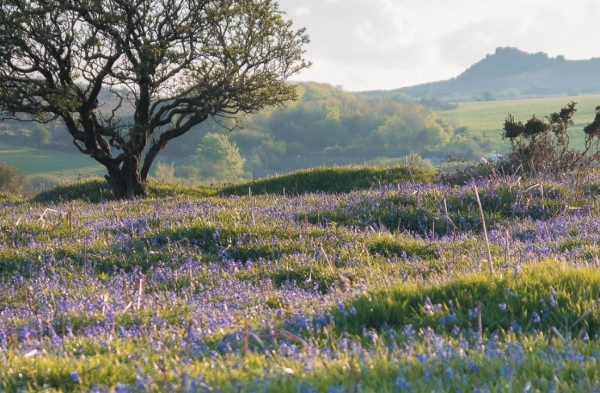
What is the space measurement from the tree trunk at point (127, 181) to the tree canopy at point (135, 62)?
4 cm

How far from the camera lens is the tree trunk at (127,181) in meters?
20.6

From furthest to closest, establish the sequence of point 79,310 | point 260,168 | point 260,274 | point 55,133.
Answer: point 260,168
point 55,133
point 260,274
point 79,310

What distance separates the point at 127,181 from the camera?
818 inches

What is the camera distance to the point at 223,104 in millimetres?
20297

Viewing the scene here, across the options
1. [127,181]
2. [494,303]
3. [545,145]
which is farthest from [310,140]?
[494,303]

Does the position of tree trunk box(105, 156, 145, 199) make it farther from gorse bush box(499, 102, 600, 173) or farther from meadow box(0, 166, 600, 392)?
gorse bush box(499, 102, 600, 173)

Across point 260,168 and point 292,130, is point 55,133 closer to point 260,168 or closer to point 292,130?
point 260,168

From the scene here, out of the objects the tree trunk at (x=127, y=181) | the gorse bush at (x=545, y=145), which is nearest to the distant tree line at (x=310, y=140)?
the tree trunk at (x=127, y=181)

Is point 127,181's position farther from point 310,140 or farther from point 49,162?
point 310,140

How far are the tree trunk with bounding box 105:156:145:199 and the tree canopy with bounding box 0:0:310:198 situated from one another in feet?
0.12

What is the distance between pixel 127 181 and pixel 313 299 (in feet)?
54.0

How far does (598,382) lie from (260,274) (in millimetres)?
4979

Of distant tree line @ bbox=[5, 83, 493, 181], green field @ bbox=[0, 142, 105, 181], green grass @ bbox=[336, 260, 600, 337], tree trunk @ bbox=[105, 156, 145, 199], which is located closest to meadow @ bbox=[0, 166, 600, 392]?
green grass @ bbox=[336, 260, 600, 337]

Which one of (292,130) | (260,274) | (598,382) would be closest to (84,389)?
(598,382)
